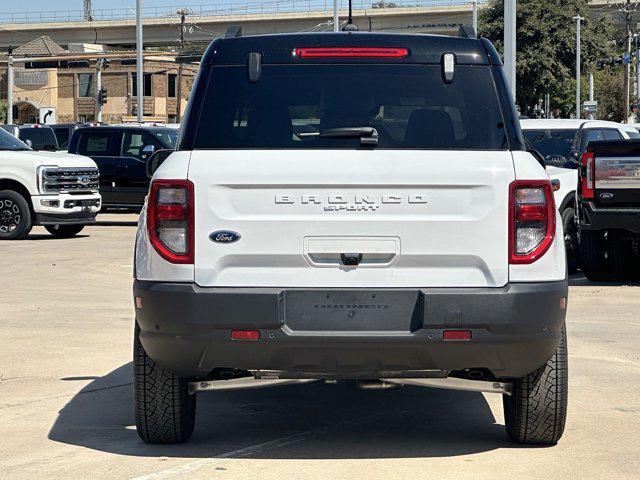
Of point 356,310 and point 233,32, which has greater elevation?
point 233,32

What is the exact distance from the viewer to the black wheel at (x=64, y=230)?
2352 centimetres

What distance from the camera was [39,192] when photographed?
2220 cm

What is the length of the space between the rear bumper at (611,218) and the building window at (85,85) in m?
89.7

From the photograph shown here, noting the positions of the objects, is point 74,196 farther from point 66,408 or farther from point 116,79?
point 116,79

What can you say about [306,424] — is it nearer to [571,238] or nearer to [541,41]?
[571,238]

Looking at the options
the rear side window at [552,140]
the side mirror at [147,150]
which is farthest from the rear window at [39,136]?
the rear side window at [552,140]

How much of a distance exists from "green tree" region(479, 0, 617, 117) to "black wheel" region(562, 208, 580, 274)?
49.1 m

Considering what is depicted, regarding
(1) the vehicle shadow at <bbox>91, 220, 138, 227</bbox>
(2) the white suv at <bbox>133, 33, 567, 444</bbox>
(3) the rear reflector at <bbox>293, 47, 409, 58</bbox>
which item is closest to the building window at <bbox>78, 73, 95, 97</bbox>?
(1) the vehicle shadow at <bbox>91, 220, 138, 227</bbox>

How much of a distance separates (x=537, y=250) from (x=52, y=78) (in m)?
99.4

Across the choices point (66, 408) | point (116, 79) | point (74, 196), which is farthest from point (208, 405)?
point (116, 79)

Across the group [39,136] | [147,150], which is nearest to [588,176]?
[147,150]

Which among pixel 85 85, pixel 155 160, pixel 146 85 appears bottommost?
pixel 155 160

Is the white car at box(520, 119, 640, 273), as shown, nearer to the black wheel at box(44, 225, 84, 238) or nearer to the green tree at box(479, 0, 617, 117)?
the black wheel at box(44, 225, 84, 238)

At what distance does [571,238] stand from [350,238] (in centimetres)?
1073
